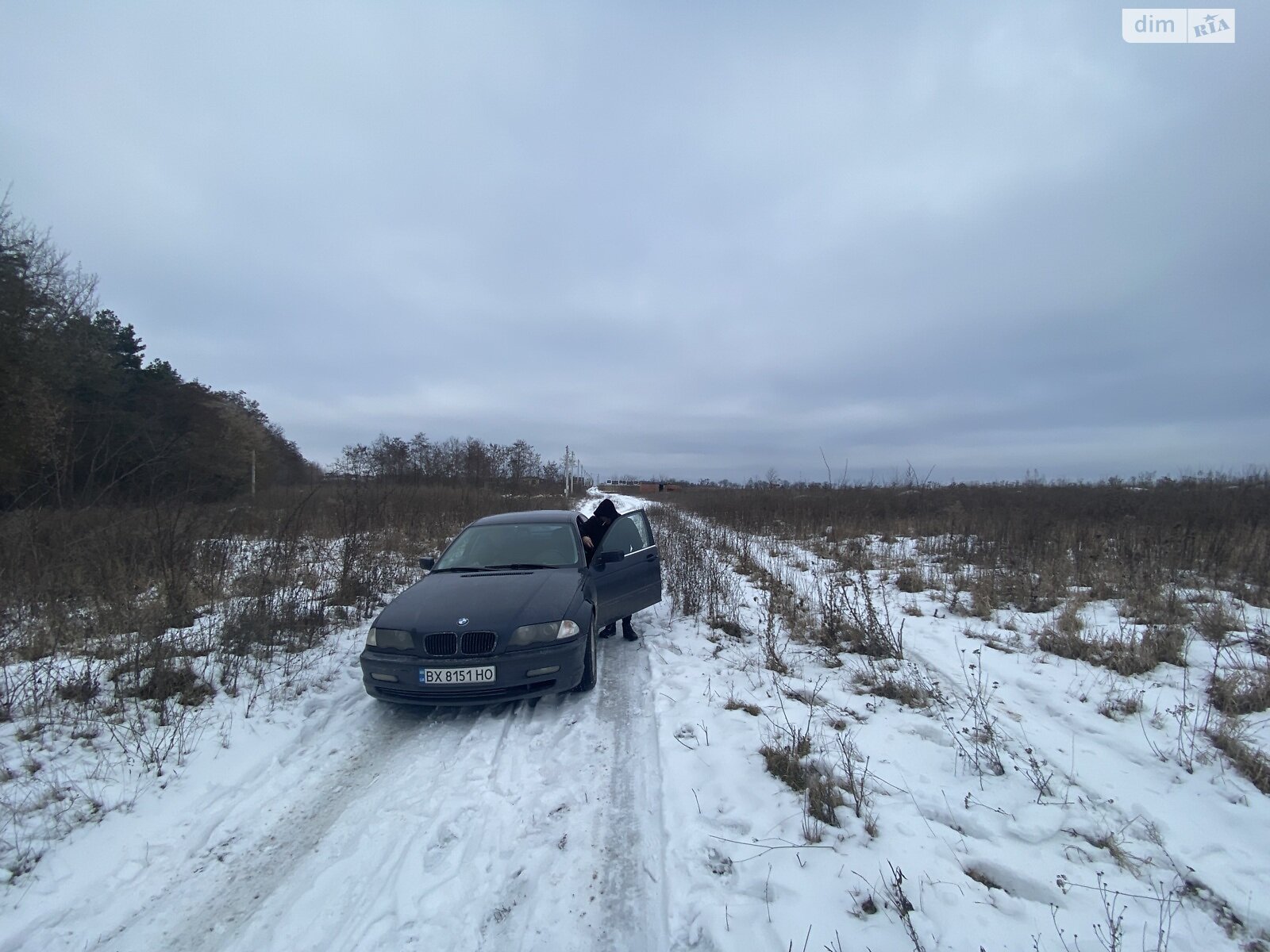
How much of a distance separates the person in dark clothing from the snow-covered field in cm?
198

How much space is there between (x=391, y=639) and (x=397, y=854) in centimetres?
174

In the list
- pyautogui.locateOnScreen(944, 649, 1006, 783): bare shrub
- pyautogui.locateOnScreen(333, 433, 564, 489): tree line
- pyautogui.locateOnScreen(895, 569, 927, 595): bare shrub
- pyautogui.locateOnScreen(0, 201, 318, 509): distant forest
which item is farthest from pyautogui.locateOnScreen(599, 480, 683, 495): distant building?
pyautogui.locateOnScreen(944, 649, 1006, 783): bare shrub

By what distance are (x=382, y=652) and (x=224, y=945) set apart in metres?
2.03

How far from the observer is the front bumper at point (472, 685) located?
3.89 meters

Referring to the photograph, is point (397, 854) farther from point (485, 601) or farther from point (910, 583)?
point (910, 583)

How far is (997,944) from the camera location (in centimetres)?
196

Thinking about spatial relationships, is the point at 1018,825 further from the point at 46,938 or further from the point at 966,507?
the point at 966,507

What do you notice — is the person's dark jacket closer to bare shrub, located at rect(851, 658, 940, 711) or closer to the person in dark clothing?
the person in dark clothing

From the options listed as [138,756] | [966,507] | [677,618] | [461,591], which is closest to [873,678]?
[677,618]

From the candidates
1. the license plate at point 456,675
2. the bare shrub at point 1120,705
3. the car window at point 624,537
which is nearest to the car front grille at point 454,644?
the license plate at point 456,675

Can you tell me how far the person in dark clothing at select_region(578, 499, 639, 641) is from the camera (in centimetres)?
618

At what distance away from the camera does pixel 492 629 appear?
13.1 ft

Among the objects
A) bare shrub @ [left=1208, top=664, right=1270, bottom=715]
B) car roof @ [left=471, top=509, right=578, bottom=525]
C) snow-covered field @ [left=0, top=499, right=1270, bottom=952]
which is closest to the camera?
snow-covered field @ [left=0, top=499, right=1270, bottom=952]

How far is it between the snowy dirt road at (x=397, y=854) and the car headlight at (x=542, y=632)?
0.63 metres
